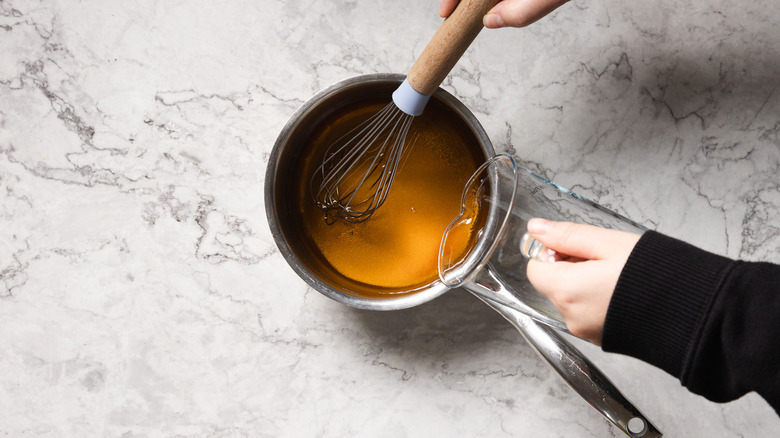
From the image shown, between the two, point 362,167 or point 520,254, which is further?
point 362,167

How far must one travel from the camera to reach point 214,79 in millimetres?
701

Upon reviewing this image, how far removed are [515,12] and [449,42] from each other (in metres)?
0.09

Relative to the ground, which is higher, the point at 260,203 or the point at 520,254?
the point at 520,254

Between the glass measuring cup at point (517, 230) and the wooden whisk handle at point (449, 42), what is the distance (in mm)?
102

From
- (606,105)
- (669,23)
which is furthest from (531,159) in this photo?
(669,23)

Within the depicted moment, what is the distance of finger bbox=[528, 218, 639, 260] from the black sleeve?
2 centimetres

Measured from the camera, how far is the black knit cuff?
439mm

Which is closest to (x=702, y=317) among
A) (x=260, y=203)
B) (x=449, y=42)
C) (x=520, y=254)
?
(x=520, y=254)

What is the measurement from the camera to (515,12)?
1.86 ft

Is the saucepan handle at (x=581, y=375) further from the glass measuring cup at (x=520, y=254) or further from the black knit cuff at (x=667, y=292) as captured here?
the black knit cuff at (x=667, y=292)

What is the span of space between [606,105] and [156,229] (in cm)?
59

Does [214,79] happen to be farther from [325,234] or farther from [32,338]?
[32,338]

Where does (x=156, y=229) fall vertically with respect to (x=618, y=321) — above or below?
below

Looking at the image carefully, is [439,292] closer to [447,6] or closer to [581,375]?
[581,375]
